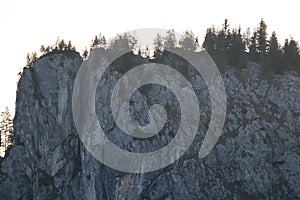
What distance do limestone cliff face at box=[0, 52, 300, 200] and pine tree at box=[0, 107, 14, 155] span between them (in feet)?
76.1

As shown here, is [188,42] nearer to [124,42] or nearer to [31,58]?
[124,42]

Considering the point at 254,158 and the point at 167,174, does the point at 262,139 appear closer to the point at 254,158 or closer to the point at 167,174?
the point at 254,158

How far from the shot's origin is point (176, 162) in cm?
10462

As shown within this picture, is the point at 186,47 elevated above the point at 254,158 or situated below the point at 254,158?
above

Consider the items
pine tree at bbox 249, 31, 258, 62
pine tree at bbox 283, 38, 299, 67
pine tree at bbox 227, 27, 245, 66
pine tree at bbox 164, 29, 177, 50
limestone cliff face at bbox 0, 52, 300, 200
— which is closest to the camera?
limestone cliff face at bbox 0, 52, 300, 200

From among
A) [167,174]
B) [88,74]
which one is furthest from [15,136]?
[167,174]

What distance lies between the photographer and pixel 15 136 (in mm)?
128125

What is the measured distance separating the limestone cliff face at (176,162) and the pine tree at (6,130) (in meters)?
23.2

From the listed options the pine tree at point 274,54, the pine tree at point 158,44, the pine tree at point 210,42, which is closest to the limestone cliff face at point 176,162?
the pine tree at point 274,54

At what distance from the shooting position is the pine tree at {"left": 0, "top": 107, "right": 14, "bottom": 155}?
151250mm

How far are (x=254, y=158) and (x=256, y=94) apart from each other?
16.2m

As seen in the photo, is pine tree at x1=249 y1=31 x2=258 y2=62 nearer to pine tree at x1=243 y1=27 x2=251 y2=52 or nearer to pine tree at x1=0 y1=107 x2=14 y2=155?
pine tree at x1=243 y1=27 x2=251 y2=52

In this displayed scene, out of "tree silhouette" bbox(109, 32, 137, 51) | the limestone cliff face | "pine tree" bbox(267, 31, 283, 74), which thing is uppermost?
"tree silhouette" bbox(109, 32, 137, 51)

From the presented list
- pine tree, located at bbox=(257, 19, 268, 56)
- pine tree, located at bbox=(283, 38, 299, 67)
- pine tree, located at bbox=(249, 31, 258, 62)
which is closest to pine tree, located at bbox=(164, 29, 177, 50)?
pine tree, located at bbox=(249, 31, 258, 62)
